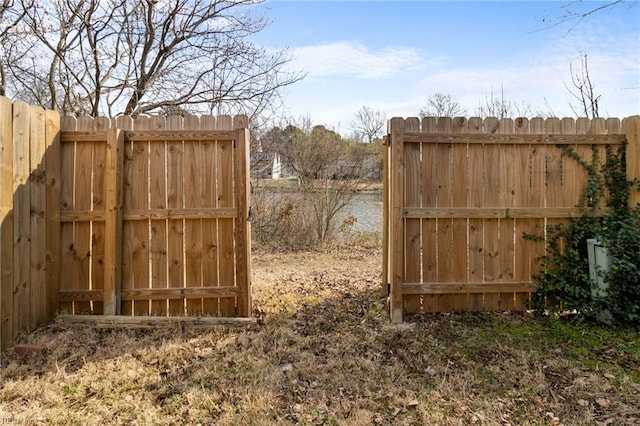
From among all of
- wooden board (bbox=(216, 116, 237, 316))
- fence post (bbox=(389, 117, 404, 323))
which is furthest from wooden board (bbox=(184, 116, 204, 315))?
fence post (bbox=(389, 117, 404, 323))

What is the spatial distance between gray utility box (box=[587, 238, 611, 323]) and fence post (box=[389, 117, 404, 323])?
1639 mm

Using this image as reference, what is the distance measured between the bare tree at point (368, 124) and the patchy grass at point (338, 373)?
6.21 metres

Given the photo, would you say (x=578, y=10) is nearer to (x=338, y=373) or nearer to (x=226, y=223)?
(x=226, y=223)

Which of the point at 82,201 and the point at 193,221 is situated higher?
the point at 82,201

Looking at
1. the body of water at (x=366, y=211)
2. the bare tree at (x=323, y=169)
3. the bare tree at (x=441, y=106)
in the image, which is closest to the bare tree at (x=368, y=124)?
the bare tree at (x=323, y=169)

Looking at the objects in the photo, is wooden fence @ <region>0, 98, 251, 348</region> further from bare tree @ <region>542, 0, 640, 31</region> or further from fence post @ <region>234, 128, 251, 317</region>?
bare tree @ <region>542, 0, 640, 31</region>

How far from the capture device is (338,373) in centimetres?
238

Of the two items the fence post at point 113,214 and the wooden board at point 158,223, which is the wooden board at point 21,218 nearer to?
the fence post at point 113,214

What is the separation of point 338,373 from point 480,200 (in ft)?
6.62

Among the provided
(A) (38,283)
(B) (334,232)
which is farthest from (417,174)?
(B) (334,232)

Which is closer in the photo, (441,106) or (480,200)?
(480,200)

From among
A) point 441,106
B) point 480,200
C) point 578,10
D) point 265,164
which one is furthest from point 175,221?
point 441,106

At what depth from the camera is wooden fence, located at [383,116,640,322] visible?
330cm

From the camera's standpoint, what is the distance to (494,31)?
5.77 meters
